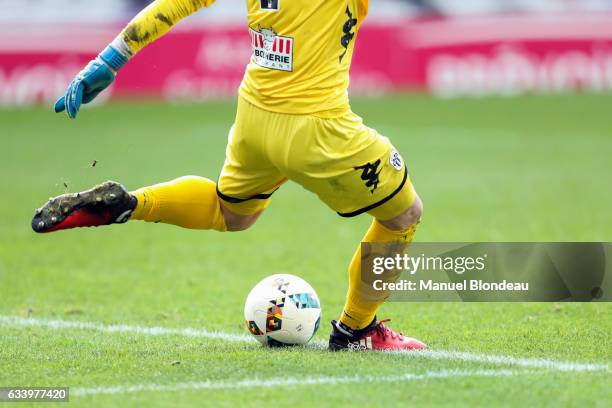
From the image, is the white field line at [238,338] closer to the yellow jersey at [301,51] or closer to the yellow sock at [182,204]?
the yellow sock at [182,204]

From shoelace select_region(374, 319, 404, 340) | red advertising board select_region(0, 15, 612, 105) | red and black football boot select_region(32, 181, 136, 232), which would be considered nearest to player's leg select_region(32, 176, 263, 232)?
red and black football boot select_region(32, 181, 136, 232)

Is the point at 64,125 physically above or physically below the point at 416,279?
below

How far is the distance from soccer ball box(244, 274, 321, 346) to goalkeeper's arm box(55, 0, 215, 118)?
1.53 metres

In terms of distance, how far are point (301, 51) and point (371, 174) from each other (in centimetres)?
75

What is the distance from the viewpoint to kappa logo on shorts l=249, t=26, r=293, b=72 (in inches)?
227

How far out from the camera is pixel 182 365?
5.72 m

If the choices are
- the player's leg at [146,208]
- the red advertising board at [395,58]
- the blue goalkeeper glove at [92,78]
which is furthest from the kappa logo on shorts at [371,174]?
the red advertising board at [395,58]

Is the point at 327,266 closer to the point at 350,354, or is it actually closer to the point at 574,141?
the point at 350,354

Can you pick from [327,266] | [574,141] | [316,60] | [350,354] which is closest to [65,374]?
[350,354]

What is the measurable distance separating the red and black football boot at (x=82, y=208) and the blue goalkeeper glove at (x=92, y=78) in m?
0.43

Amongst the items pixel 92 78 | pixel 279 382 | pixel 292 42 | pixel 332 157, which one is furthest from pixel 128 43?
pixel 279 382

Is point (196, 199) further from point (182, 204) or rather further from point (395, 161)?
point (395, 161)

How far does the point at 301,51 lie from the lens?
5.77m

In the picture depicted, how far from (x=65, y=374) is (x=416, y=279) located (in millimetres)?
2888
